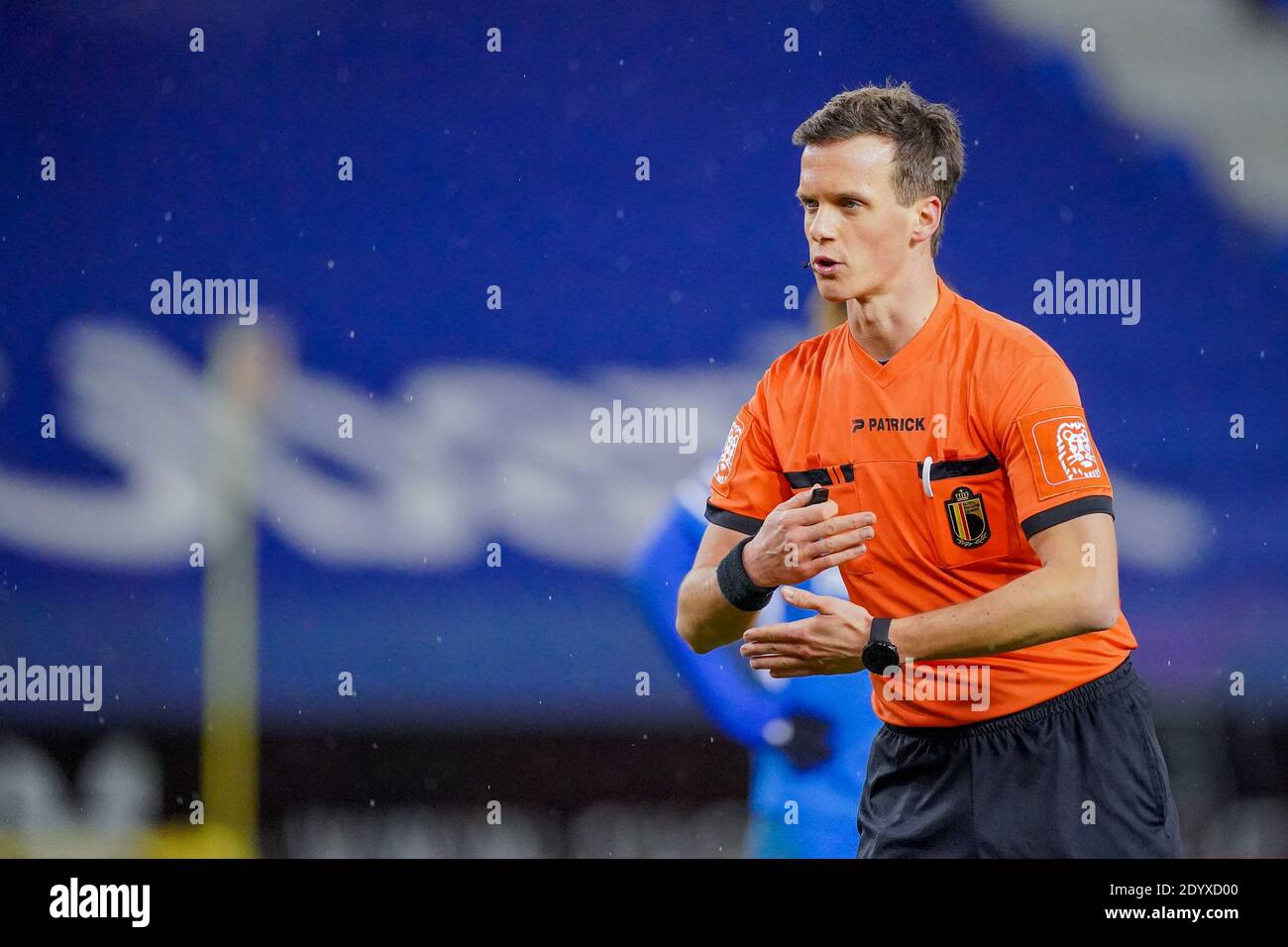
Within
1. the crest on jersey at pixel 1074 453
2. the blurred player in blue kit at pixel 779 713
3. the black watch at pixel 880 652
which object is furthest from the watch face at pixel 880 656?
the blurred player in blue kit at pixel 779 713

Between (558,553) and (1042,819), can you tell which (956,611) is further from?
(558,553)

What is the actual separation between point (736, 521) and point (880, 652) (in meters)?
0.50

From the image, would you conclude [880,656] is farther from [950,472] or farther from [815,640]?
[950,472]

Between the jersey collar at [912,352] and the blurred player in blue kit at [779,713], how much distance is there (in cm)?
94

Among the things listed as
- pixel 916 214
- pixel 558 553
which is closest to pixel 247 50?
pixel 558 553

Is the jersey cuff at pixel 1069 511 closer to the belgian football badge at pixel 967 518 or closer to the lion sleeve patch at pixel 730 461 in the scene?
the belgian football badge at pixel 967 518

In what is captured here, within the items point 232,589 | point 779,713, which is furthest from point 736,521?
point 232,589

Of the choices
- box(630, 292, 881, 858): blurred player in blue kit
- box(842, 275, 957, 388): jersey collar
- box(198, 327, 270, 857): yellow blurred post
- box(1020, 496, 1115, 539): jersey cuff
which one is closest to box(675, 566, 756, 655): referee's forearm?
box(842, 275, 957, 388): jersey collar

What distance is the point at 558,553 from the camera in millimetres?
3910

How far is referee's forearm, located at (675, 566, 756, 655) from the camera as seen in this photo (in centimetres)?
288

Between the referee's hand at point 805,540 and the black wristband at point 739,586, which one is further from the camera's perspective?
the black wristband at point 739,586

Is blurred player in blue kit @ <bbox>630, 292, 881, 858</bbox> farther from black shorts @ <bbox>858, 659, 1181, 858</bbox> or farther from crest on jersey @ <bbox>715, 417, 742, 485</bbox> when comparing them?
black shorts @ <bbox>858, 659, 1181, 858</bbox>

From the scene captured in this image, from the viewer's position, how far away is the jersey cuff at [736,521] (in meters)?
2.94
